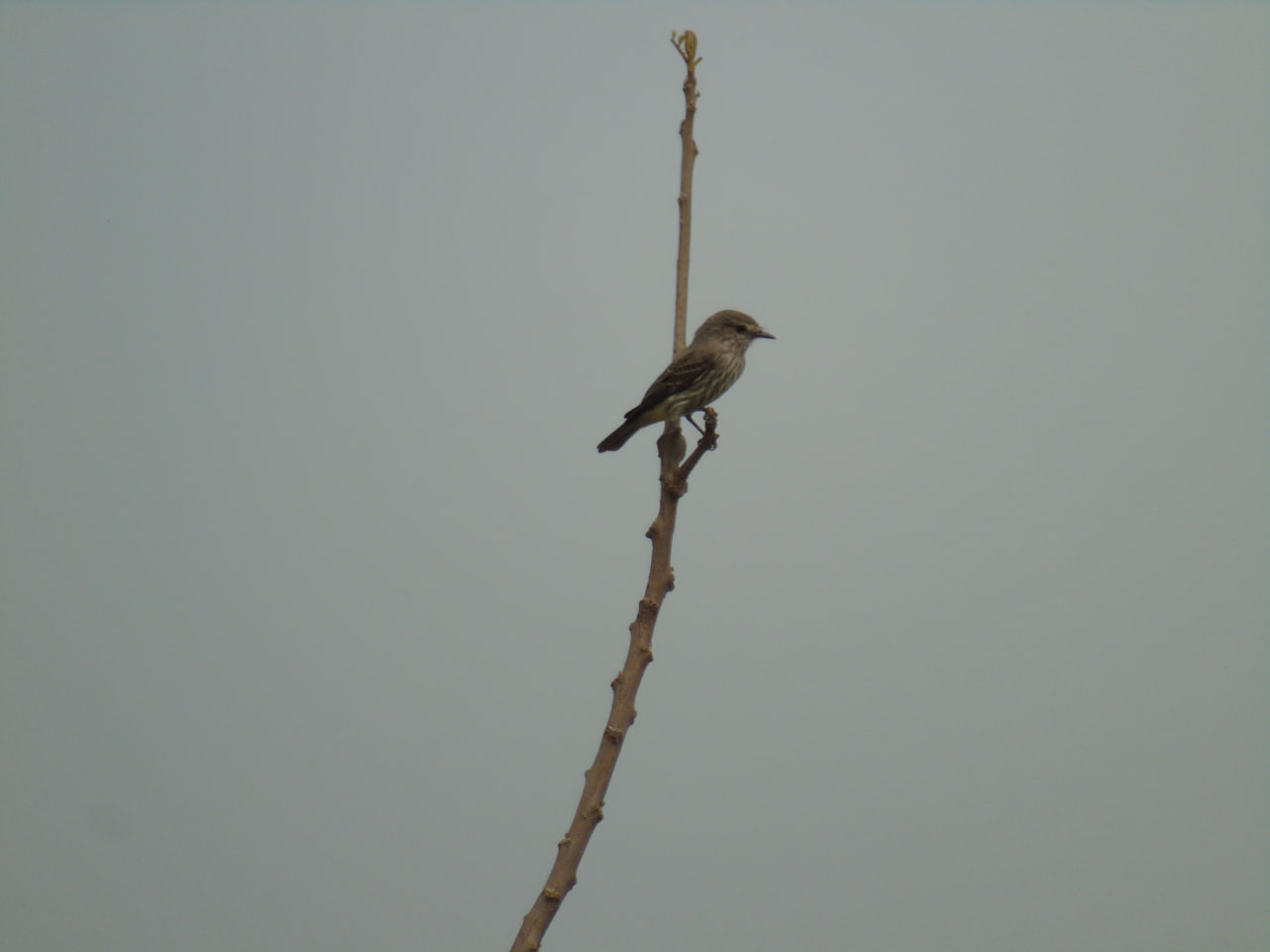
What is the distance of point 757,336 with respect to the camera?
409 centimetres

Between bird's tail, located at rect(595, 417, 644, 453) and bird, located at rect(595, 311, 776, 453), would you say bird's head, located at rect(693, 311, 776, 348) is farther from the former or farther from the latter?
bird's tail, located at rect(595, 417, 644, 453)

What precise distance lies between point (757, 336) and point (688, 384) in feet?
2.35

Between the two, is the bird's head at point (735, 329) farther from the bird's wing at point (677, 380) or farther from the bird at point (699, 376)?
the bird's wing at point (677, 380)

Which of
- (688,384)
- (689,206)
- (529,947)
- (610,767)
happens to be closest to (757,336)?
(688,384)

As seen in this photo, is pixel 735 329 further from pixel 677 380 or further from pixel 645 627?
pixel 645 627

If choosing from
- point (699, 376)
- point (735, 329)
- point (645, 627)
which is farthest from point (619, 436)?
point (645, 627)

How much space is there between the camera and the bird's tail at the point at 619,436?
147 inches

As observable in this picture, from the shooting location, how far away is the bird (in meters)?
3.48

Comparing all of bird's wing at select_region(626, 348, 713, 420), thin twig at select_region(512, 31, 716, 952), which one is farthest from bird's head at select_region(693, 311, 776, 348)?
thin twig at select_region(512, 31, 716, 952)

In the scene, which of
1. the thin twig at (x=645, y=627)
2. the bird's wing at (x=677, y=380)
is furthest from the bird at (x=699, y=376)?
the thin twig at (x=645, y=627)

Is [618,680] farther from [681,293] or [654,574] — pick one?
[681,293]

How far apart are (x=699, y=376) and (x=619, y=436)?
0.40 metres

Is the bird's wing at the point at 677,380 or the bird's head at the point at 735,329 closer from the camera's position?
the bird's wing at the point at 677,380

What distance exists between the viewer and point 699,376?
358cm
